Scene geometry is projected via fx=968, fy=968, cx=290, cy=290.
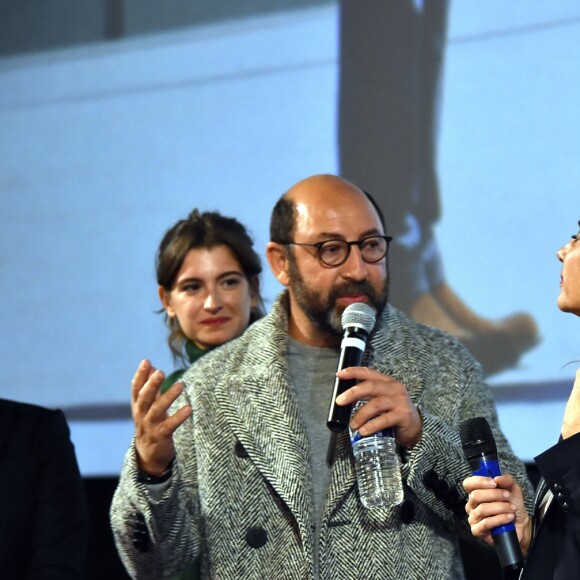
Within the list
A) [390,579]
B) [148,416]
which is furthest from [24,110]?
[390,579]

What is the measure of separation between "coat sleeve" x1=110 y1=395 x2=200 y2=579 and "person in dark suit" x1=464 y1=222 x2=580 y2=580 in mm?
765

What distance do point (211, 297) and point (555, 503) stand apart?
141 cm

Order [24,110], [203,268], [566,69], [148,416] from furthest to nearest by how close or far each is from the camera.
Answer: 1. [24,110]
2. [566,69]
3. [203,268]
4. [148,416]

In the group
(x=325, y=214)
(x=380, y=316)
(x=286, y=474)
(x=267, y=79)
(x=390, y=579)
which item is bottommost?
(x=390, y=579)

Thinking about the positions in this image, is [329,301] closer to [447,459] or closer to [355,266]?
[355,266]

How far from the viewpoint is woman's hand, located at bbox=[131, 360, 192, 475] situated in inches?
81.4

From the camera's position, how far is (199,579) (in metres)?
2.60

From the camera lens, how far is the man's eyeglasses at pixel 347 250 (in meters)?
2.36

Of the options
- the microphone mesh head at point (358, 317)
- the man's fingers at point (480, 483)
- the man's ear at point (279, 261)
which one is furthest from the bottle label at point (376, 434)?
the man's ear at point (279, 261)

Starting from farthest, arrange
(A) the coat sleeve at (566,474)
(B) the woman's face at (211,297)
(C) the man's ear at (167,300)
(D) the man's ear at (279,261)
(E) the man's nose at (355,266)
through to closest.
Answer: (C) the man's ear at (167,300) < (B) the woman's face at (211,297) < (D) the man's ear at (279,261) < (E) the man's nose at (355,266) < (A) the coat sleeve at (566,474)

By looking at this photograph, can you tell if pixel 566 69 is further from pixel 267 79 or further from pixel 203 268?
pixel 203 268

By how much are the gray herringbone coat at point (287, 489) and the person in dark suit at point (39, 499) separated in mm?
227

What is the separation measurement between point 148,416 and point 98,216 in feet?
6.54

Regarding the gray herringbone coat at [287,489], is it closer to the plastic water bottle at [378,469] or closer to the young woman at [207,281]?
the plastic water bottle at [378,469]
